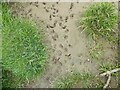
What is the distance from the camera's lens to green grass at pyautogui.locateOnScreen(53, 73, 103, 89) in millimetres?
2893

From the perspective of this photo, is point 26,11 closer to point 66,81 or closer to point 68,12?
point 68,12

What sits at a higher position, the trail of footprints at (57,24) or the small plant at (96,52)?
the trail of footprints at (57,24)

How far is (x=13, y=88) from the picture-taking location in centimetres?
292

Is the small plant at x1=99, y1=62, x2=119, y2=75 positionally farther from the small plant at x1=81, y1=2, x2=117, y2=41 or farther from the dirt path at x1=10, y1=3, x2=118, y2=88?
the small plant at x1=81, y1=2, x2=117, y2=41

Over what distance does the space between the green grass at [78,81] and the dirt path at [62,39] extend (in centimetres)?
4

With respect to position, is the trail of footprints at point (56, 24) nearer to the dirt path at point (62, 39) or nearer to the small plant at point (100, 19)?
the dirt path at point (62, 39)

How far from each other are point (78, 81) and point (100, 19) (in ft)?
1.48

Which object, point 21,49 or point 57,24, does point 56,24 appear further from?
point 21,49

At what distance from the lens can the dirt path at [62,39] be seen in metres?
2.93

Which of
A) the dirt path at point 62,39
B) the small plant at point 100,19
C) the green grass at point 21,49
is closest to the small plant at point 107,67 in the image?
the dirt path at point 62,39

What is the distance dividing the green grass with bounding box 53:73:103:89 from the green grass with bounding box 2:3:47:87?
0.16 m

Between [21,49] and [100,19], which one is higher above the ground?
[100,19]

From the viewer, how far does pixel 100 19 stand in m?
2.86

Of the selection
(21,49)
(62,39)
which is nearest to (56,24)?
(62,39)
